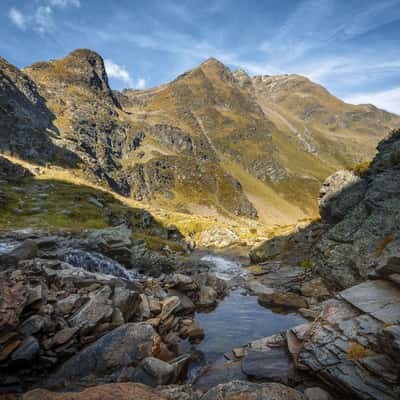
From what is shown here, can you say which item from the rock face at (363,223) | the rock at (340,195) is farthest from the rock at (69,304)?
the rock at (340,195)

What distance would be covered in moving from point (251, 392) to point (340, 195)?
29847 millimetres

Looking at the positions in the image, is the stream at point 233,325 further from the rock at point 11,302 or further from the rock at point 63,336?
the rock at point 11,302

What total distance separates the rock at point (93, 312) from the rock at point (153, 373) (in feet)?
16.1

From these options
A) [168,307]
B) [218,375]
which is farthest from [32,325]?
[218,375]

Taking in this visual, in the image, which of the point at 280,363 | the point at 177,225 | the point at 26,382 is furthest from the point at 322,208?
the point at 177,225

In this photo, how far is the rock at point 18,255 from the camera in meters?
22.5

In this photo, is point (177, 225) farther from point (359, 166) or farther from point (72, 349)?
point (72, 349)

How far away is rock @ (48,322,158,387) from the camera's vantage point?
503 inches

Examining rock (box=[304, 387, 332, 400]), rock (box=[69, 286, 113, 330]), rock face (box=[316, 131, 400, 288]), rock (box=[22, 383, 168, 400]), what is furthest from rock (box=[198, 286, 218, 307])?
rock (box=[22, 383, 168, 400])

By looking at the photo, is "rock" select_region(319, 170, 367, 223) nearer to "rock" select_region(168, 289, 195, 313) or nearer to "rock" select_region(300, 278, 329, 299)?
"rock" select_region(300, 278, 329, 299)

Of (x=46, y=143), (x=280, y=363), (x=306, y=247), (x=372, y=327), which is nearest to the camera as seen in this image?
(x=372, y=327)

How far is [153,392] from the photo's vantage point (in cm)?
992

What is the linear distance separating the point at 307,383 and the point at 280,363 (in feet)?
6.13

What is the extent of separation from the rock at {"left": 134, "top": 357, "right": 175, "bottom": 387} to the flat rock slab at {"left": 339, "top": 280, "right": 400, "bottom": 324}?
29.8 feet
